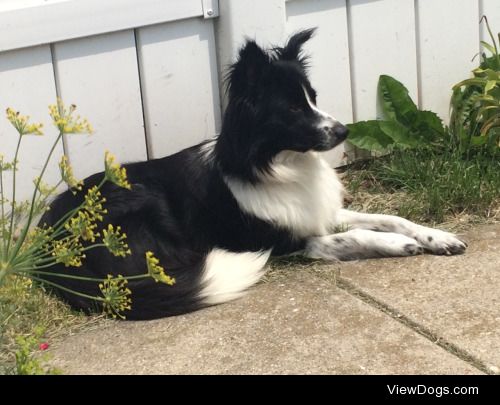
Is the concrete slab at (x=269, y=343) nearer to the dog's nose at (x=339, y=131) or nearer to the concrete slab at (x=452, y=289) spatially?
the concrete slab at (x=452, y=289)

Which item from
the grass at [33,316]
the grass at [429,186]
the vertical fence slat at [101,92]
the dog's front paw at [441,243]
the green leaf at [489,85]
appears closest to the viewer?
the grass at [33,316]

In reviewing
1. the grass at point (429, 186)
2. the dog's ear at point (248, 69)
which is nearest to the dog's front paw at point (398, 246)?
the grass at point (429, 186)

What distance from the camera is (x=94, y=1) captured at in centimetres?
430

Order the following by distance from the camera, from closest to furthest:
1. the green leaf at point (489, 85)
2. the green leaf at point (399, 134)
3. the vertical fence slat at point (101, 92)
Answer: the vertical fence slat at point (101, 92) < the green leaf at point (489, 85) < the green leaf at point (399, 134)

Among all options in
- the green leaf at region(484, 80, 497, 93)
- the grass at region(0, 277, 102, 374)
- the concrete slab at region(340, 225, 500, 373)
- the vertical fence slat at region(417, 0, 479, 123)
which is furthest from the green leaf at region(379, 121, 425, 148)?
the grass at region(0, 277, 102, 374)

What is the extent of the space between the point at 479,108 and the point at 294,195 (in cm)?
130

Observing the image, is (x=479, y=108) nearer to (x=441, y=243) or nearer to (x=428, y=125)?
(x=428, y=125)

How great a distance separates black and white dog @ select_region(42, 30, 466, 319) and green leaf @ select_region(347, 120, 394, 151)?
638mm

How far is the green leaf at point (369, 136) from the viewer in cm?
493

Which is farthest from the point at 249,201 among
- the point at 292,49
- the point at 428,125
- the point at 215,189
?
the point at 428,125

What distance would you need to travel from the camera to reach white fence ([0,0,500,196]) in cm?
426

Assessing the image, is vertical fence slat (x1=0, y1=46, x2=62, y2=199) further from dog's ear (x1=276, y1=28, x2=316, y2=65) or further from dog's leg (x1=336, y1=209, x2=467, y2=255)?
dog's leg (x1=336, y1=209, x2=467, y2=255)

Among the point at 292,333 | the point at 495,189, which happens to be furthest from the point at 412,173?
the point at 292,333

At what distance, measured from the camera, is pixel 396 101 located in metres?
5.00
